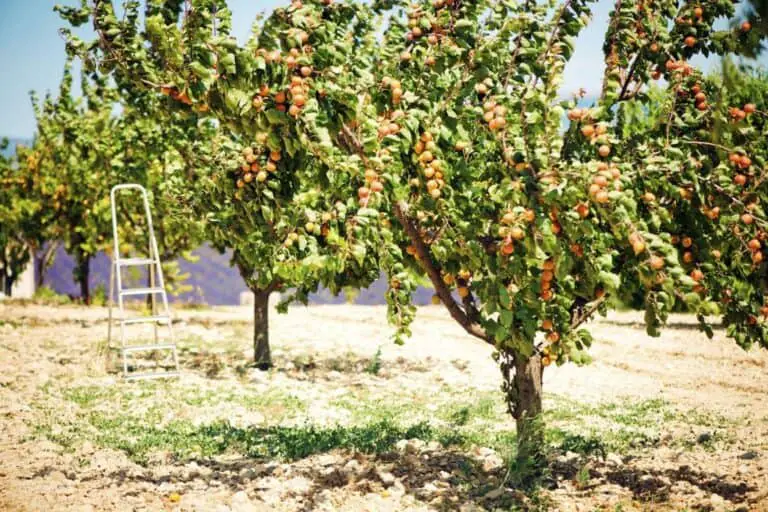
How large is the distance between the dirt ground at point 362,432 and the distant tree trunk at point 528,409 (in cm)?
18

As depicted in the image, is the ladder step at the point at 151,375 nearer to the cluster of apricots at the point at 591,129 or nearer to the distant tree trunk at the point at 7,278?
the cluster of apricots at the point at 591,129

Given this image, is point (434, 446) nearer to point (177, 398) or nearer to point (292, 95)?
point (177, 398)

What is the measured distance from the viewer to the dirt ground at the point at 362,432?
16.1 ft

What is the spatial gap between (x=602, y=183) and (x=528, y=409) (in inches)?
83.4

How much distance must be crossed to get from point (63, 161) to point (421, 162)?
14242 millimetres

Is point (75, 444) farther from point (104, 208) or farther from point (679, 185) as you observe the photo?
point (104, 208)

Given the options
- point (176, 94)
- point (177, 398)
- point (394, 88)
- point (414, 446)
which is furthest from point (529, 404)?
point (177, 398)

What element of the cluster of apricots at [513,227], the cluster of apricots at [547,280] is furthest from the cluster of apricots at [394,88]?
the cluster of apricots at [547,280]

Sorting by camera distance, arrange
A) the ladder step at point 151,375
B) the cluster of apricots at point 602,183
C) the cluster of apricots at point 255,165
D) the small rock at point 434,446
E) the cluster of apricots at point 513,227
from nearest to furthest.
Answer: the cluster of apricots at point 602,183
the cluster of apricots at point 513,227
the cluster of apricots at point 255,165
the small rock at point 434,446
the ladder step at point 151,375

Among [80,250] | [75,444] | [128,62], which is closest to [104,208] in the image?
[80,250]

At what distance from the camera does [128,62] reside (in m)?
4.58

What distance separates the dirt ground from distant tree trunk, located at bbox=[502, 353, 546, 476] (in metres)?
0.18

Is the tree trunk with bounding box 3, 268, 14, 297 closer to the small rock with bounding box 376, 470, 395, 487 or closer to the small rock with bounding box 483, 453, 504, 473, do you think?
the small rock with bounding box 376, 470, 395, 487

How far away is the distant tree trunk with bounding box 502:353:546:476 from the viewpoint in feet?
16.4
